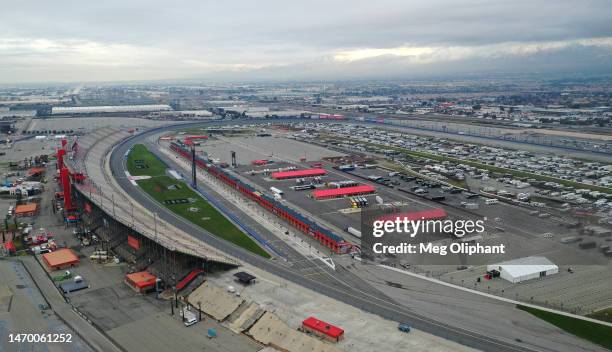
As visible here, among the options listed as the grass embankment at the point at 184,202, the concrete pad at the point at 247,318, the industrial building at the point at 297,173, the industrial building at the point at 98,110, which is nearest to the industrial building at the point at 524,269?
the concrete pad at the point at 247,318

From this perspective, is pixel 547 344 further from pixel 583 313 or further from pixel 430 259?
pixel 430 259

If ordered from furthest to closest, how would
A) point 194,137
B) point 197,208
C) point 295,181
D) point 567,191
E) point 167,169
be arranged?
point 194,137, point 167,169, point 295,181, point 567,191, point 197,208

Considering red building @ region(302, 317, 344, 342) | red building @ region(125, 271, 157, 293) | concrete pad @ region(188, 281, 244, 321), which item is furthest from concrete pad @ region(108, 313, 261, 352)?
red building @ region(125, 271, 157, 293)

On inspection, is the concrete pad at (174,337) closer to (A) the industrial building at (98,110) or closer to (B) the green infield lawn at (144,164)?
(B) the green infield lawn at (144,164)

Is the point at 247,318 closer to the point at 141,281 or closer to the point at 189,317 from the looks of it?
the point at 189,317

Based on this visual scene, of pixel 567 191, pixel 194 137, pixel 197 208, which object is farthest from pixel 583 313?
pixel 194 137

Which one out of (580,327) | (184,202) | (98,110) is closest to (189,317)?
(580,327)
